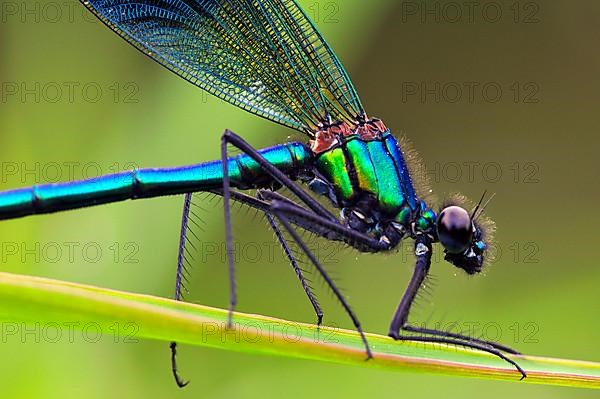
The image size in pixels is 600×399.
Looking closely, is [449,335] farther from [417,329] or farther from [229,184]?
[229,184]

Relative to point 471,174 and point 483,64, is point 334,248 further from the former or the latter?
point 483,64

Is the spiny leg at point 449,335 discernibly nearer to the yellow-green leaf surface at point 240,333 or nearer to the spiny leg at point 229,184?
the yellow-green leaf surface at point 240,333

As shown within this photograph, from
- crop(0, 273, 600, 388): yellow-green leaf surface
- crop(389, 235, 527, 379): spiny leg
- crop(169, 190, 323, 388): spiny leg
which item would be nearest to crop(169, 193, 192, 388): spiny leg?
crop(169, 190, 323, 388): spiny leg

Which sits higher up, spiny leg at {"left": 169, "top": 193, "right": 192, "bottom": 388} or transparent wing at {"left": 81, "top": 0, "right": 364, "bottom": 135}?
transparent wing at {"left": 81, "top": 0, "right": 364, "bottom": 135}

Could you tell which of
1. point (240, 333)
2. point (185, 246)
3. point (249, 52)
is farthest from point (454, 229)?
point (240, 333)

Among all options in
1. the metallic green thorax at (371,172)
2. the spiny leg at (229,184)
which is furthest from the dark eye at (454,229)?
the spiny leg at (229,184)

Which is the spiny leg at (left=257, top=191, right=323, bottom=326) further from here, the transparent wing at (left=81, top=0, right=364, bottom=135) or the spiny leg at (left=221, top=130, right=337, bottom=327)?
the transparent wing at (left=81, top=0, right=364, bottom=135)
